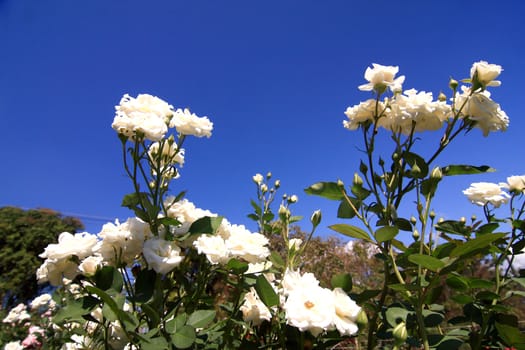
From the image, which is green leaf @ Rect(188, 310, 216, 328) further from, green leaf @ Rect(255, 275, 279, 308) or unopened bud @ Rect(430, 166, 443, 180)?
unopened bud @ Rect(430, 166, 443, 180)

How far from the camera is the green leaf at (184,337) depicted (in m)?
0.76

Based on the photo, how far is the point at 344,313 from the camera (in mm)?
718

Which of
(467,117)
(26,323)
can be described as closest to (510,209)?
(467,117)

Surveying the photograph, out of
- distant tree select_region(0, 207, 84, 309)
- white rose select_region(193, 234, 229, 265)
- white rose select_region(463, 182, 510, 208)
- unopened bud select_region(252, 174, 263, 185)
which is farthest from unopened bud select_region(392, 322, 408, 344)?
distant tree select_region(0, 207, 84, 309)

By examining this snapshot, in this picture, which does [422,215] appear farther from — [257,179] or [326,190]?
[257,179]

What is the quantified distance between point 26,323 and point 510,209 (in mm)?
5356

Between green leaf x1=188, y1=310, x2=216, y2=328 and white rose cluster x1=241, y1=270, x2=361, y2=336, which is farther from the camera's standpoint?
green leaf x1=188, y1=310, x2=216, y2=328

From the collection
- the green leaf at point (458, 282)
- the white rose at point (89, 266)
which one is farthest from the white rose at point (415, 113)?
the white rose at point (89, 266)

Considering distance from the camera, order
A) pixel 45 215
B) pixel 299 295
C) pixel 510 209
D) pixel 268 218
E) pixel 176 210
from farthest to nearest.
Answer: pixel 45 215, pixel 268 218, pixel 510 209, pixel 176 210, pixel 299 295

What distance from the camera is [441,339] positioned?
884 mm

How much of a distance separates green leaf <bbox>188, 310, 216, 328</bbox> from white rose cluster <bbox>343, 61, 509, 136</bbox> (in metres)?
0.80

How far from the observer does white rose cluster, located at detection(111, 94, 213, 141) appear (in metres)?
0.89

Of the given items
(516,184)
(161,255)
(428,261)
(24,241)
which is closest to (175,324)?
(161,255)

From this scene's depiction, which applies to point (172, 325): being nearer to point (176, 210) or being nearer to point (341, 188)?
point (176, 210)
